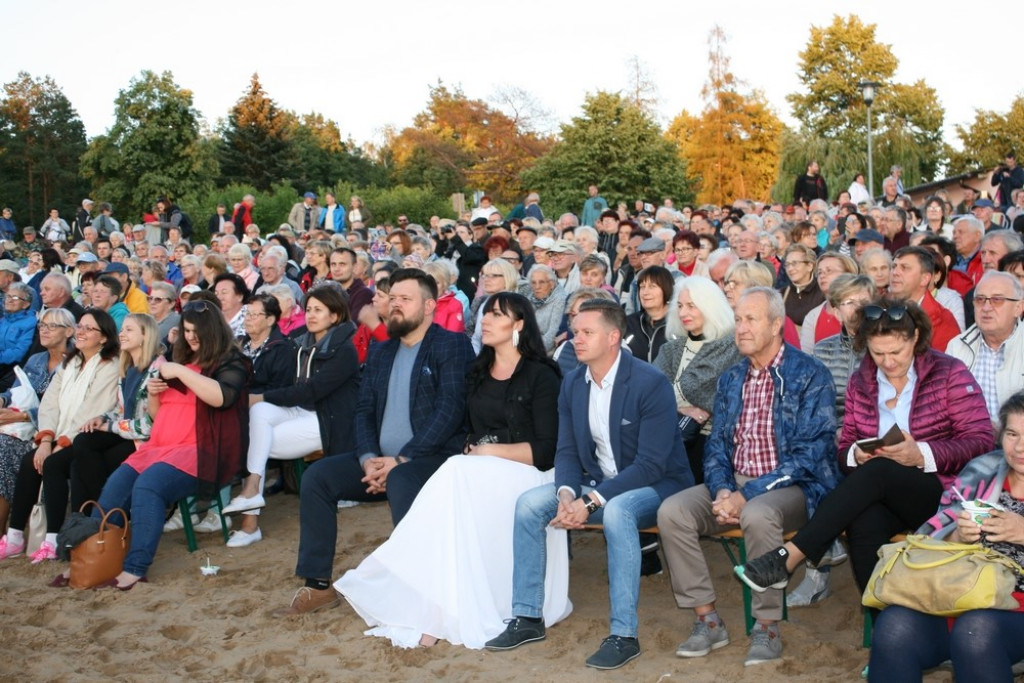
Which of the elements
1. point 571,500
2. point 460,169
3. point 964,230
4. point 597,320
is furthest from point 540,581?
point 460,169

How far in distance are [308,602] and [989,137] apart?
136ft

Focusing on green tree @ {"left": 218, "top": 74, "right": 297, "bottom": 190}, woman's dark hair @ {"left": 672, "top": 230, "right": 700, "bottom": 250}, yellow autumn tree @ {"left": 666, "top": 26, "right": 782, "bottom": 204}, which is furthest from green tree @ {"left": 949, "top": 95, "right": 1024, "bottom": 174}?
woman's dark hair @ {"left": 672, "top": 230, "right": 700, "bottom": 250}

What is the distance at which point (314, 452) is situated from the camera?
6.83m

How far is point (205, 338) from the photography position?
6.17 metres

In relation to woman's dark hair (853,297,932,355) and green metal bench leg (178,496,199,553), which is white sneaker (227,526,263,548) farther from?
woman's dark hair (853,297,932,355)

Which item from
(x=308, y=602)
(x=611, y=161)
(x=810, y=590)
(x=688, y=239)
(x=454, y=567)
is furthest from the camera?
(x=611, y=161)

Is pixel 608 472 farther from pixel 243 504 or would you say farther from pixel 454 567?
pixel 243 504

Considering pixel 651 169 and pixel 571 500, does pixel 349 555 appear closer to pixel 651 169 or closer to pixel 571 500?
pixel 571 500

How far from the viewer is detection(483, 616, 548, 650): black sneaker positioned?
180 inches

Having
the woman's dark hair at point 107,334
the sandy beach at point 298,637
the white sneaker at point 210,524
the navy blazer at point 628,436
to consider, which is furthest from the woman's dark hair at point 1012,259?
the woman's dark hair at point 107,334

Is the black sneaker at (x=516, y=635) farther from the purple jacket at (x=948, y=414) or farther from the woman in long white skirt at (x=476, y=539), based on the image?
the purple jacket at (x=948, y=414)

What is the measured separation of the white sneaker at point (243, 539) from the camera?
6.48 m

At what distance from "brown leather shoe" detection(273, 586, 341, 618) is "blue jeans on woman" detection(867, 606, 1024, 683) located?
2.80 metres

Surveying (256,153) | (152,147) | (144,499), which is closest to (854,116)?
(256,153)
